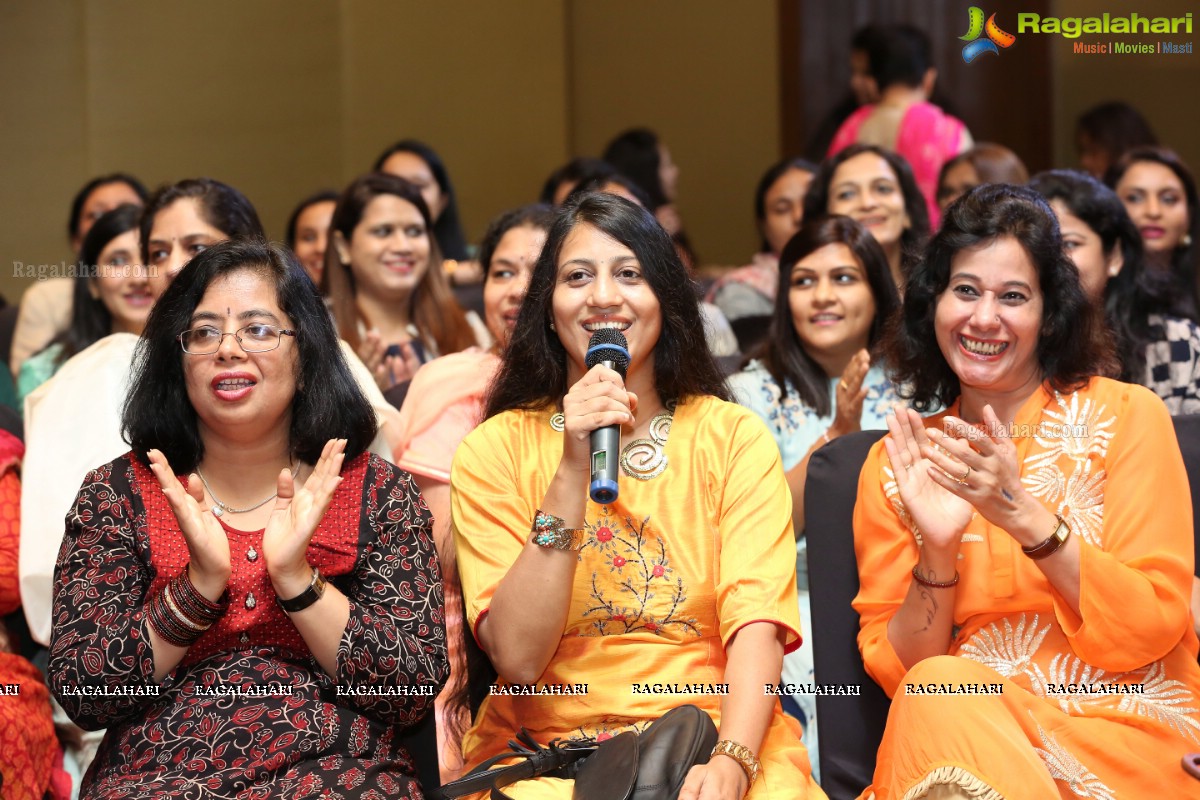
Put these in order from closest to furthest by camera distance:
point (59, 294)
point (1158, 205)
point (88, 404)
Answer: point (88, 404), point (1158, 205), point (59, 294)

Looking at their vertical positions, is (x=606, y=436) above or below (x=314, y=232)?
below

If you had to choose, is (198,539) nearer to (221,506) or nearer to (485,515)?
(221,506)

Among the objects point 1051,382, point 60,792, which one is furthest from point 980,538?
point 60,792

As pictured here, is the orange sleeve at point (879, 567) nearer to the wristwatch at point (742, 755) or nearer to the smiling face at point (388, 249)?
the wristwatch at point (742, 755)

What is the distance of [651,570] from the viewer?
2326 mm

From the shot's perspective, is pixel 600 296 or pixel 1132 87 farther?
pixel 1132 87

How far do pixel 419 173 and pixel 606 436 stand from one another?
336 cm

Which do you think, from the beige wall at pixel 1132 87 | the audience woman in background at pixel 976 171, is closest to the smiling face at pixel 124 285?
the audience woman in background at pixel 976 171

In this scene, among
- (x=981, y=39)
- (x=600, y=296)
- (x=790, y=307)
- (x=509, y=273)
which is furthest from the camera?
(x=981, y=39)

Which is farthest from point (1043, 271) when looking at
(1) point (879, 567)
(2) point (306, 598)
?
(2) point (306, 598)

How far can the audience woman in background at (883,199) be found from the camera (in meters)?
4.10

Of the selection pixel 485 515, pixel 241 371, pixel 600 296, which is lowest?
pixel 485 515

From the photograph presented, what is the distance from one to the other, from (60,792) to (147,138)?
4105 millimetres

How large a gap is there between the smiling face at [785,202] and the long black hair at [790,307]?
5.08ft
